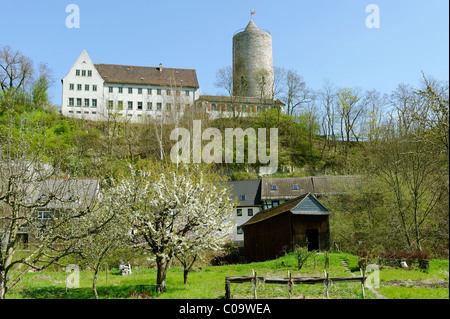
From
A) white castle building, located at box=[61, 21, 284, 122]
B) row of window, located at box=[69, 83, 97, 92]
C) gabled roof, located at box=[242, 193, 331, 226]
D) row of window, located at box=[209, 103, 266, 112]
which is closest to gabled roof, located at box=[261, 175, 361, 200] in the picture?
gabled roof, located at box=[242, 193, 331, 226]

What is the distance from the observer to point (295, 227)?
29.2 m

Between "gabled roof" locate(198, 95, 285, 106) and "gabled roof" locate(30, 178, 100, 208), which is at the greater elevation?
"gabled roof" locate(198, 95, 285, 106)

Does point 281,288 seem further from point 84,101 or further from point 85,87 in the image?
point 85,87

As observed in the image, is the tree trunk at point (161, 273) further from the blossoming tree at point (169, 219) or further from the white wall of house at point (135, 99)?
the white wall of house at point (135, 99)

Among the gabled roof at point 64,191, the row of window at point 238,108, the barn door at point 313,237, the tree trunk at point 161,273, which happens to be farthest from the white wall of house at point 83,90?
the gabled roof at point 64,191

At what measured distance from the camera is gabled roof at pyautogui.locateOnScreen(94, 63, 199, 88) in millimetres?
67062

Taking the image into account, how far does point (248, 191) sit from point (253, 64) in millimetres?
31029

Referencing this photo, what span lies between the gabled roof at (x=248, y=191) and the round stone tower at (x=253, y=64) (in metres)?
25.0

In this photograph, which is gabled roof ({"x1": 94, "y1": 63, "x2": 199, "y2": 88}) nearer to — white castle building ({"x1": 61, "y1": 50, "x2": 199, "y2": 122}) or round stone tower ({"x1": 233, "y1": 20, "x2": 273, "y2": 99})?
white castle building ({"x1": 61, "y1": 50, "x2": 199, "y2": 122})

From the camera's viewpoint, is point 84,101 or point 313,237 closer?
point 313,237

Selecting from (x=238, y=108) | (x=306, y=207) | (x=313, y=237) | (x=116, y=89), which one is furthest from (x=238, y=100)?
(x=306, y=207)

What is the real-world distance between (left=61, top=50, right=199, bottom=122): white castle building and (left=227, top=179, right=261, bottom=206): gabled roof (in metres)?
17.4

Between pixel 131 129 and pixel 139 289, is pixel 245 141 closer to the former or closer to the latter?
pixel 131 129

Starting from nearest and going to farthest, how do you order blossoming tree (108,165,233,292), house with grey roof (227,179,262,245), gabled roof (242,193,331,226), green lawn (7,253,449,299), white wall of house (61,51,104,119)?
green lawn (7,253,449,299), blossoming tree (108,165,233,292), gabled roof (242,193,331,226), house with grey roof (227,179,262,245), white wall of house (61,51,104,119)
